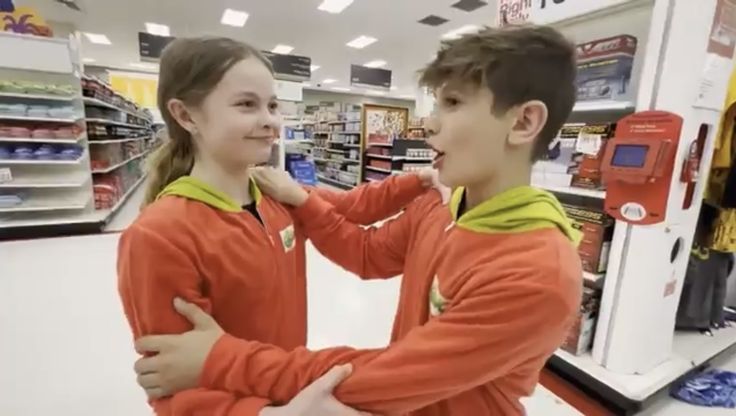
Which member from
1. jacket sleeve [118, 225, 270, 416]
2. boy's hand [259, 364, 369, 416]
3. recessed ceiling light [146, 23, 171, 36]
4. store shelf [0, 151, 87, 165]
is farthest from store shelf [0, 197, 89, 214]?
recessed ceiling light [146, 23, 171, 36]

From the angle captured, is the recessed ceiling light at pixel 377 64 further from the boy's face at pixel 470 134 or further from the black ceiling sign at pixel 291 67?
the boy's face at pixel 470 134

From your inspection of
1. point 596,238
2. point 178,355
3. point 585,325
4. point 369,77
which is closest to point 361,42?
point 369,77

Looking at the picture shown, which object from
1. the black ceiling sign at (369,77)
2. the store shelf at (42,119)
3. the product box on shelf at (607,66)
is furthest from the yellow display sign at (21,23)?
the black ceiling sign at (369,77)

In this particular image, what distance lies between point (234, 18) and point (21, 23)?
15.2ft

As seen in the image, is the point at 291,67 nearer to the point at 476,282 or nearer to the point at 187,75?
the point at 187,75

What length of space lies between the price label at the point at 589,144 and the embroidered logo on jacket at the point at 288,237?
5.64ft

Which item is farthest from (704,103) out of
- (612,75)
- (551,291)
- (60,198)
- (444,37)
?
(60,198)

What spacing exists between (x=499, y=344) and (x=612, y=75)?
6.39 ft

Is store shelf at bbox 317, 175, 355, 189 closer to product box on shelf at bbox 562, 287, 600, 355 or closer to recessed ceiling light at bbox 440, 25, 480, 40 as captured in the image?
product box on shelf at bbox 562, 287, 600, 355

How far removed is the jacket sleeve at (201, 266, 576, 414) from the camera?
1.80 ft

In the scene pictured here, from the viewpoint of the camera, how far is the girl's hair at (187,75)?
789 millimetres

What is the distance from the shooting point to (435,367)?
0.55 meters

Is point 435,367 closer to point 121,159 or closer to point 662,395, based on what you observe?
point 662,395

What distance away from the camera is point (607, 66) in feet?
6.58
